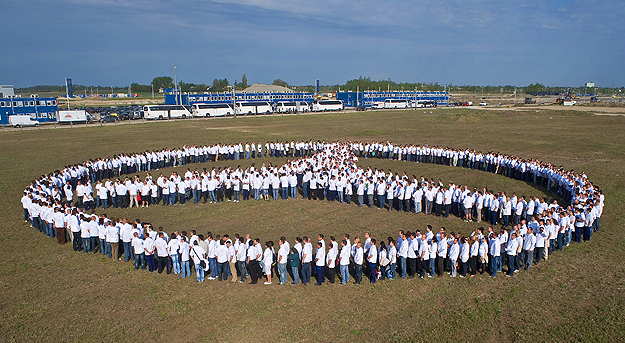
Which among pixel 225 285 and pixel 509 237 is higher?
pixel 509 237

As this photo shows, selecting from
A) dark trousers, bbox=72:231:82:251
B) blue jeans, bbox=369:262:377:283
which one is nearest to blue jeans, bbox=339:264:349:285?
blue jeans, bbox=369:262:377:283

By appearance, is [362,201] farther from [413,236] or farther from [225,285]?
[225,285]

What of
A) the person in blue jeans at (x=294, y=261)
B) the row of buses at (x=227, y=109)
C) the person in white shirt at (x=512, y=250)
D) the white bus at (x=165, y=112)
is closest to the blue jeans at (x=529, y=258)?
the person in white shirt at (x=512, y=250)

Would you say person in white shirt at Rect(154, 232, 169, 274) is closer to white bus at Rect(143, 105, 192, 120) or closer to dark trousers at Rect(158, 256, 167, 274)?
dark trousers at Rect(158, 256, 167, 274)

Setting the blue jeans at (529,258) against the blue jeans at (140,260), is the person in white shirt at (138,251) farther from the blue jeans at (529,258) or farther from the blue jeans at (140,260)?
the blue jeans at (529,258)

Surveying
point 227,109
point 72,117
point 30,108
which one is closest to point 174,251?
point 72,117

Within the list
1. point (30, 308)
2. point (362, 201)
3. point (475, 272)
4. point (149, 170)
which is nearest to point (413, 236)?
point (475, 272)

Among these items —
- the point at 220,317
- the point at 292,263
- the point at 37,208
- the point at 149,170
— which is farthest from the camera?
the point at 149,170
